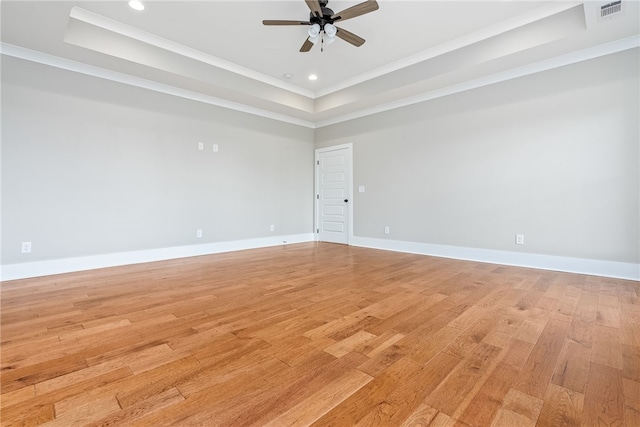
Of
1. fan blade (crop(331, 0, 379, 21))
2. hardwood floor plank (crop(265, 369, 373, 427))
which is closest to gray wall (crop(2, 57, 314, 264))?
fan blade (crop(331, 0, 379, 21))

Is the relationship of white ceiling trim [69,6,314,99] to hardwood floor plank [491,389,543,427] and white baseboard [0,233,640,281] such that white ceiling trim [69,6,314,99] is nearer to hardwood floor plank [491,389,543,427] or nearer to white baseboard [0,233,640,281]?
white baseboard [0,233,640,281]

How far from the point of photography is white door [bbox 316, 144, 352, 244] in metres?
5.91

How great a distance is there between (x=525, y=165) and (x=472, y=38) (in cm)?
176

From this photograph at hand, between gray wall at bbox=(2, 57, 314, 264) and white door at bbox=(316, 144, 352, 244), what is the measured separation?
1.15m

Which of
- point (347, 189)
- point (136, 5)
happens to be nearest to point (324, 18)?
point (136, 5)

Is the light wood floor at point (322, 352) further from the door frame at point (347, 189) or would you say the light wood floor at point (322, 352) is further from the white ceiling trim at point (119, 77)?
the door frame at point (347, 189)

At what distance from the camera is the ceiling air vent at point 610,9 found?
8.49 feet

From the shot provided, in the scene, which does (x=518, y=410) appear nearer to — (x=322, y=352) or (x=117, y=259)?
(x=322, y=352)

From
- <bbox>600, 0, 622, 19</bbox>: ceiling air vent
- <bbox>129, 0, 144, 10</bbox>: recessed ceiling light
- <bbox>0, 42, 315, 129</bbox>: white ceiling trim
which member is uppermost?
<bbox>129, 0, 144, 10</bbox>: recessed ceiling light

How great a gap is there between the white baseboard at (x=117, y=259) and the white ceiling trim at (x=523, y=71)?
3.41 meters

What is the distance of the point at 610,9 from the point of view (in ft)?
8.69

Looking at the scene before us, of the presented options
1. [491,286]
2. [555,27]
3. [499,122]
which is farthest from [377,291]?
[555,27]

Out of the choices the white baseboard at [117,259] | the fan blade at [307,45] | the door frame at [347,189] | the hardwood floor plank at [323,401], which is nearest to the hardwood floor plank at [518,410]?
the hardwood floor plank at [323,401]

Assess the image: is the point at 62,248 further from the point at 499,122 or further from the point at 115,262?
the point at 499,122
